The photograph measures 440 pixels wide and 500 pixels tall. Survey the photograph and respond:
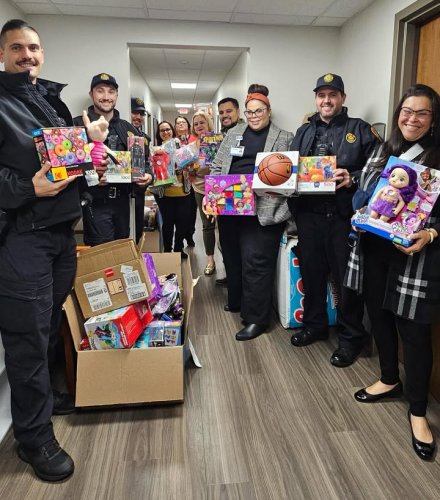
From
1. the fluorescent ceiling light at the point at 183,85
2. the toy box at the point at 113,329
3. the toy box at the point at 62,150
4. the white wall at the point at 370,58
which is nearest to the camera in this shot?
the toy box at the point at 62,150

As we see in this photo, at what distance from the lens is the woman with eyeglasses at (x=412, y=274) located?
5.19 feet

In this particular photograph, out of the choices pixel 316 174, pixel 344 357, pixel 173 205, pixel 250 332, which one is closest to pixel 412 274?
pixel 316 174

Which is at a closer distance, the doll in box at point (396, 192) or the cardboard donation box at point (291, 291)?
the doll in box at point (396, 192)

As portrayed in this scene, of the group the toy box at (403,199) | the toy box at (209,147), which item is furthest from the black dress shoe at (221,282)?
the toy box at (403,199)

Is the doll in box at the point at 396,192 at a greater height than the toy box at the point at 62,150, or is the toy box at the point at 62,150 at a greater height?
the toy box at the point at 62,150

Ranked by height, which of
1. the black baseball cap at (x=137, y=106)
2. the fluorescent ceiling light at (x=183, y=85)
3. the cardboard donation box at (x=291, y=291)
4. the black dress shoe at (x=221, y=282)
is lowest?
the black dress shoe at (x=221, y=282)

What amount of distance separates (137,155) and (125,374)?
1427 millimetres

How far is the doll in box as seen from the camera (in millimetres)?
1531

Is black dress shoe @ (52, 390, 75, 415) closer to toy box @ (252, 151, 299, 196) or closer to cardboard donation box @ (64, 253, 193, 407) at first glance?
cardboard donation box @ (64, 253, 193, 407)

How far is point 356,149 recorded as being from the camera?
2.17 metres

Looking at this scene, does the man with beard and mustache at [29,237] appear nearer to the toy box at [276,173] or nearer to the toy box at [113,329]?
the toy box at [113,329]

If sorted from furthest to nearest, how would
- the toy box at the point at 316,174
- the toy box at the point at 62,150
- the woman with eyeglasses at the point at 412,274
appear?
the toy box at the point at 316,174 < the woman with eyeglasses at the point at 412,274 < the toy box at the point at 62,150

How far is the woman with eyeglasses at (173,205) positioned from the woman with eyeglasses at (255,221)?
109cm

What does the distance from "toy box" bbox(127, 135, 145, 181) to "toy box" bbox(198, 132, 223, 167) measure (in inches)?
28.3
